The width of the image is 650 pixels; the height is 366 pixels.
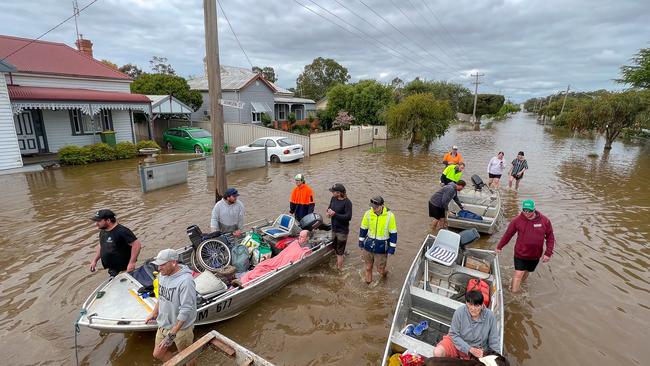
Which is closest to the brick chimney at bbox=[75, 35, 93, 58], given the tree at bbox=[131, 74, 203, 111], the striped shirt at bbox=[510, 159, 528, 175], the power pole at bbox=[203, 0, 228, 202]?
the tree at bbox=[131, 74, 203, 111]

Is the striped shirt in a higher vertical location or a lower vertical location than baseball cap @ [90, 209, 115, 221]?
lower

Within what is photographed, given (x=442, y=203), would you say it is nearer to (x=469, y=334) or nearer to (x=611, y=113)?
(x=469, y=334)

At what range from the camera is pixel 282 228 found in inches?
288

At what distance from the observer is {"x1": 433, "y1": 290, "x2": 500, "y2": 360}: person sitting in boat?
363 centimetres

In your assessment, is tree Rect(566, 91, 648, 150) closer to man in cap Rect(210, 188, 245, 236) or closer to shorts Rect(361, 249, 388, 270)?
shorts Rect(361, 249, 388, 270)

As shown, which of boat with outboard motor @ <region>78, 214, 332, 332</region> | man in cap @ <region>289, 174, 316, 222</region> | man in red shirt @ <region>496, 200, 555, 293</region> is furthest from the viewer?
man in cap @ <region>289, 174, 316, 222</region>

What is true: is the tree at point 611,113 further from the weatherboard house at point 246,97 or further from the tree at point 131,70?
the tree at point 131,70

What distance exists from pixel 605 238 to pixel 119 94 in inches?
911

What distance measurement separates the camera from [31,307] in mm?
5488

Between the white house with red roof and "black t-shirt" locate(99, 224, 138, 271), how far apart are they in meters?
14.2

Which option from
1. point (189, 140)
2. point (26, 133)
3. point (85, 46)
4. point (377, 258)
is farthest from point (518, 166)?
point (85, 46)

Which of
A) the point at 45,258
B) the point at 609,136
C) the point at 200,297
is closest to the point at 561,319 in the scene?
the point at 200,297

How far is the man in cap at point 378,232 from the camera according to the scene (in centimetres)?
572

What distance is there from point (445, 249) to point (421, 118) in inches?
723
